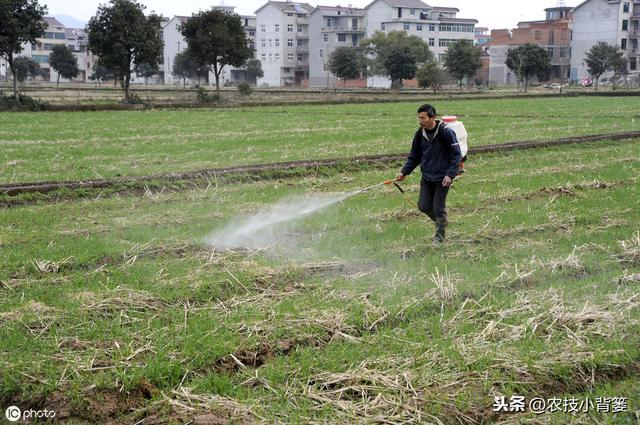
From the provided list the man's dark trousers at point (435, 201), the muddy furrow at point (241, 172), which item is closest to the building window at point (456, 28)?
the muddy furrow at point (241, 172)

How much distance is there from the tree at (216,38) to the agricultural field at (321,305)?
3578cm

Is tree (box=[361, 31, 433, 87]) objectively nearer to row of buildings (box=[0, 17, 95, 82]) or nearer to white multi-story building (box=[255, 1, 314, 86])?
white multi-story building (box=[255, 1, 314, 86])

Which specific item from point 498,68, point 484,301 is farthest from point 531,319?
point 498,68

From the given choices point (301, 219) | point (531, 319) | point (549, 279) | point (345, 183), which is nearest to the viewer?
point (531, 319)

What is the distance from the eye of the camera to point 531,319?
Answer: 20.2ft

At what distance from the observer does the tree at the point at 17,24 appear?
A: 122 ft

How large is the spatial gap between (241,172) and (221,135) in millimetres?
8992

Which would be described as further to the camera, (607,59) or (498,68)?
(498,68)

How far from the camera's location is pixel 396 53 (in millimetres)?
67688

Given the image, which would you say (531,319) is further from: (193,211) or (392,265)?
(193,211)

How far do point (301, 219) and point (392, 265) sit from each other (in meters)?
2.83

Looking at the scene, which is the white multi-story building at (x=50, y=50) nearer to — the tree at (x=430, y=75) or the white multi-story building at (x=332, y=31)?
the white multi-story building at (x=332, y=31)

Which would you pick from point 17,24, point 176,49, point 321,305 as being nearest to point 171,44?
point 176,49

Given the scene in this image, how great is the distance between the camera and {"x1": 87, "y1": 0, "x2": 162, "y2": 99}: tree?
4262 centimetres
